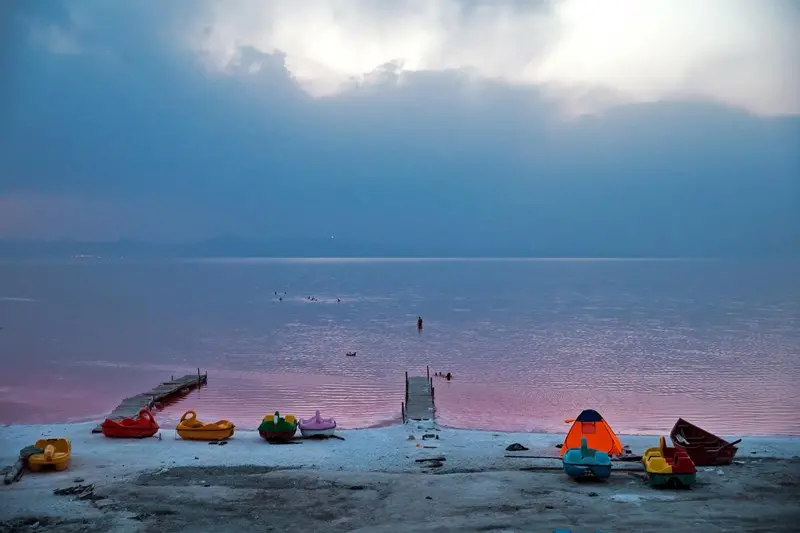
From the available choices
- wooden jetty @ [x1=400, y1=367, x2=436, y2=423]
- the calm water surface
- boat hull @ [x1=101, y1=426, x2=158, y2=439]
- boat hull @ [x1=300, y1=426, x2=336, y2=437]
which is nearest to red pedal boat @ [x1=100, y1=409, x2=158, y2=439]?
boat hull @ [x1=101, y1=426, x2=158, y2=439]

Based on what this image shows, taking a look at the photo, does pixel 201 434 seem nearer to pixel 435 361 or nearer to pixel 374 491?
pixel 374 491

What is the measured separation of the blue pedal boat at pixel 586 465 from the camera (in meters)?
15.2

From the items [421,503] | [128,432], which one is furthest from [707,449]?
[128,432]

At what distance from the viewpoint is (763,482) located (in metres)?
15.0

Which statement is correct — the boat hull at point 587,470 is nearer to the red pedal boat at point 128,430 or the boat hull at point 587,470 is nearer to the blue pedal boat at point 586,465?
the blue pedal boat at point 586,465

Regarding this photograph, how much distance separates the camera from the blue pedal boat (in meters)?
15.2

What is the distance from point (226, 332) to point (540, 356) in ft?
99.6

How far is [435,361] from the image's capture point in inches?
1699

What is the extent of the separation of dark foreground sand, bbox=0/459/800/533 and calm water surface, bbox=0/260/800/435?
9.98 m

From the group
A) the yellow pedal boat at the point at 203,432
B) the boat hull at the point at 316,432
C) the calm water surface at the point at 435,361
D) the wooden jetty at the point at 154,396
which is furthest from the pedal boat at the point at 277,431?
the wooden jetty at the point at 154,396

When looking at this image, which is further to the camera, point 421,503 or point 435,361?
point 435,361

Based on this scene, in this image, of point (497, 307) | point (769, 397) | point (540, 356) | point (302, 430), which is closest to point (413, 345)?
point (540, 356)

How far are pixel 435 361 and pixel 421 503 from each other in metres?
29.7

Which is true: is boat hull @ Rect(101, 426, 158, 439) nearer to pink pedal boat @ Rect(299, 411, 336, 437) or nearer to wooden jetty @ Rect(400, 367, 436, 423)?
pink pedal boat @ Rect(299, 411, 336, 437)
